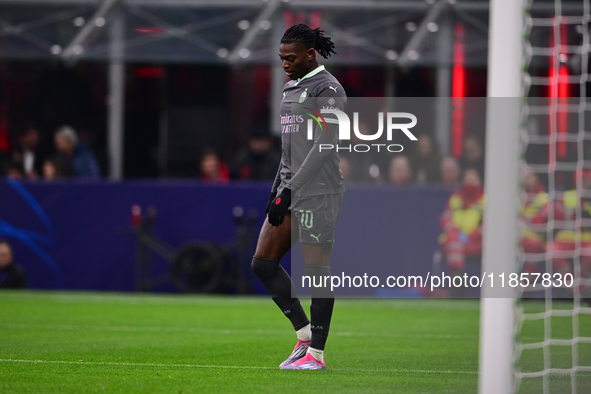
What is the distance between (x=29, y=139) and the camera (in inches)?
501

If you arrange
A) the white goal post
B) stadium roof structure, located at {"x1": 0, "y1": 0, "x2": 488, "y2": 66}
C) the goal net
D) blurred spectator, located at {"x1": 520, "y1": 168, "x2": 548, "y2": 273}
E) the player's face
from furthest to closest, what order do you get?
stadium roof structure, located at {"x1": 0, "y1": 0, "x2": 488, "y2": 66}, blurred spectator, located at {"x1": 520, "y1": 168, "x2": 548, "y2": 273}, the goal net, the player's face, the white goal post

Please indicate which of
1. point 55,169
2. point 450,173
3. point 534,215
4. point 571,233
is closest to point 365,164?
point 450,173

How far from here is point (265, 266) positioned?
5055 mm

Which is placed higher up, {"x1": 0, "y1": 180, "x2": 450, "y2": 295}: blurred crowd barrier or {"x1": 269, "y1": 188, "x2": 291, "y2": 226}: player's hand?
{"x1": 0, "y1": 180, "x2": 450, "y2": 295}: blurred crowd barrier

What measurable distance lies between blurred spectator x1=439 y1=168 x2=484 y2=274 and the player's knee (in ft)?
20.9

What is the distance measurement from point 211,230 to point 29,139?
316 centimetres

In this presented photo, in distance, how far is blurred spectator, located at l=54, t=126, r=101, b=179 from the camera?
1223 cm

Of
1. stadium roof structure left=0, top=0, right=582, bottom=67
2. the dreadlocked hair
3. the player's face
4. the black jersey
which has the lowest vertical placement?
the black jersey

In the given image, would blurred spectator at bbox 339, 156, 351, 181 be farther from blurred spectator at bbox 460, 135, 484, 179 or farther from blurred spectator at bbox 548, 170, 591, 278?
blurred spectator at bbox 548, 170, 591, 278

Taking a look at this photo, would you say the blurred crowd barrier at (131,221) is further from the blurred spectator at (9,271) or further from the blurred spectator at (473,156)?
the blurred spectator at (473,156)

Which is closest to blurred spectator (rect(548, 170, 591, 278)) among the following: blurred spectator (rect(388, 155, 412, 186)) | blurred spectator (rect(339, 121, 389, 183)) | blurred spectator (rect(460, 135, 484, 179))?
blurred spectator (rect(460, 135, 484, 179))

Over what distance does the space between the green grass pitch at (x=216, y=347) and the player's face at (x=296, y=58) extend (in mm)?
1726

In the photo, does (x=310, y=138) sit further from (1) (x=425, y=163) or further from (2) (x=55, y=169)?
(2) (x=55, y=169)

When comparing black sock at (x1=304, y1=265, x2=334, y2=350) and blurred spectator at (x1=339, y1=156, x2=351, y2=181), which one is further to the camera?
blurred spectator at (x1=339, y1=156, x2=351, y2=181)
